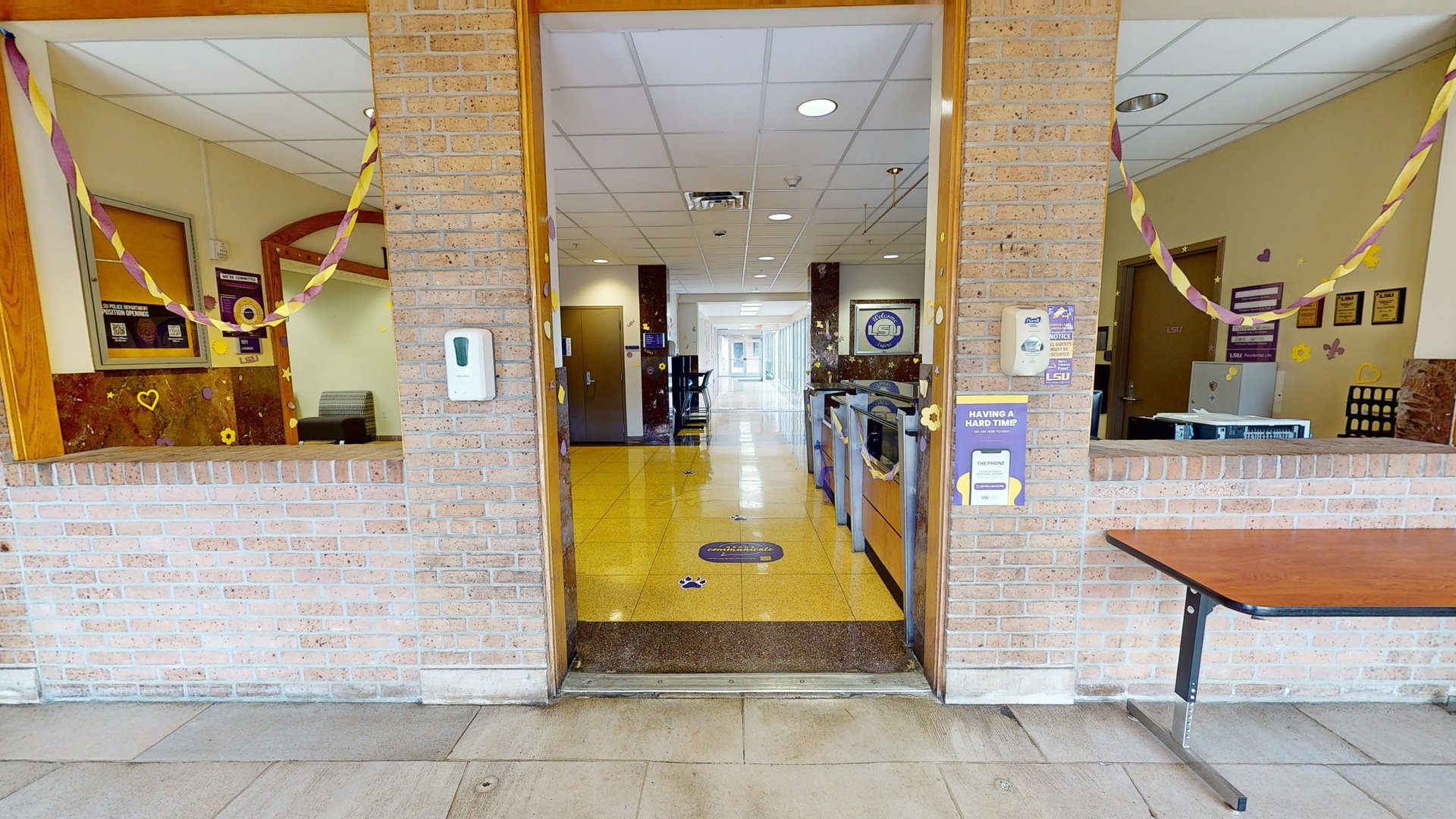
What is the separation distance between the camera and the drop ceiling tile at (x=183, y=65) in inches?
91.4

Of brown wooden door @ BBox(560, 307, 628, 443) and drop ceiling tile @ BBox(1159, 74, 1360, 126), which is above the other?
drop ceiling tile @ BBox(1159, 74, 1360, 126)

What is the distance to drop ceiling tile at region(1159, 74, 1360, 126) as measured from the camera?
269 cm

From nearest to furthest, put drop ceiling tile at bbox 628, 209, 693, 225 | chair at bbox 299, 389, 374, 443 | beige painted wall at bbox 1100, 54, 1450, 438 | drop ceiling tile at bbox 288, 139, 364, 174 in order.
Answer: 1. beige painted wall at bbox 1100, 54, 1450, 438
2. drop ceiling tile at bbox 288, 139, 364, 174
3. drop ceiling tile at bbox 628, 209, 693, 225
4. chair at bbox 299, 389, 374, 443

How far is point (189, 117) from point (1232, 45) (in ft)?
18.0

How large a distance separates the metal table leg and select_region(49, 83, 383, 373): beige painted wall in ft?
14.1

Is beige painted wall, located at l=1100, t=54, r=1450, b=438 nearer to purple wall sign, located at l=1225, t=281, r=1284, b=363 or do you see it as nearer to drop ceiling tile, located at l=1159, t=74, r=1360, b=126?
purple wall sign, located at l=1225, t=281, r=1284, b=363

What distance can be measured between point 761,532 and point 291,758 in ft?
9.21

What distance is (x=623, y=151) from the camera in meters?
3.46

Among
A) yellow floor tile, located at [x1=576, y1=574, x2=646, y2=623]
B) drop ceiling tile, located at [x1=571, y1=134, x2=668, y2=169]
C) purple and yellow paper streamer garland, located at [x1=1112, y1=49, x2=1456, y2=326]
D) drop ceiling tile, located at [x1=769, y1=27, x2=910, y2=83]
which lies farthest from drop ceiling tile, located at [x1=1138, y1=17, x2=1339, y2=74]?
yellow floor tile, located at [x1=576, y1=574, x2=646, y2=623]

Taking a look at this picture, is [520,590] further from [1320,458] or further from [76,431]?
[1320,458]

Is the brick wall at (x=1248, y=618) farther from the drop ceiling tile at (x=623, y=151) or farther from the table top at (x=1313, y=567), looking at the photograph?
the drop ceiling tile at (x=623, y=151)

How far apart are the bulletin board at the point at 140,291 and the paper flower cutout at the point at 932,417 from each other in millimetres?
3971

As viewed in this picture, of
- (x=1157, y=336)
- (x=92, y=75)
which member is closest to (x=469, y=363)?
(x=92, y=75)

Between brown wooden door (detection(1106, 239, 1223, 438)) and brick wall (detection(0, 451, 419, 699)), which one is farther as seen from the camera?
brown wooden door (detection(1106, 239, 1223, 438))
